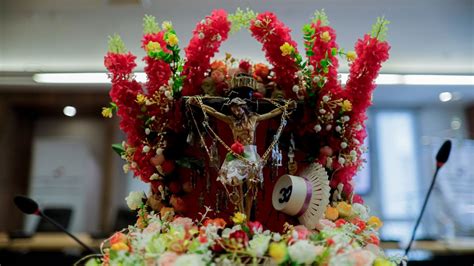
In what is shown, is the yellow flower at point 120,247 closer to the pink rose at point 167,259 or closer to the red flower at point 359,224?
the pink rose at point 167,259

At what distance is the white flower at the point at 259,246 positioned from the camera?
4.19 ft

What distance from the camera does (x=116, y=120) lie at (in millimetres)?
5039

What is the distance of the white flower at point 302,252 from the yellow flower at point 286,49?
933mm

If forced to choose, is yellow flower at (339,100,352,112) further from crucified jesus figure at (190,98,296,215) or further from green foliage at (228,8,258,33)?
green foliage at (228,8,258,33)

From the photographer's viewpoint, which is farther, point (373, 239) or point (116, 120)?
point (116, 120)

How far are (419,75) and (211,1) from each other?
8.17ft

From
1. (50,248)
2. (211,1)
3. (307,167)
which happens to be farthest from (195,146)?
(50,248)

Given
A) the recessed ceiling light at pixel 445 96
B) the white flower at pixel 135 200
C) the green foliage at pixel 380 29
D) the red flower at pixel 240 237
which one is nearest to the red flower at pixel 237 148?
the red flower at pixel 240 237

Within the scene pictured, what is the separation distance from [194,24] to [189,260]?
269 cm

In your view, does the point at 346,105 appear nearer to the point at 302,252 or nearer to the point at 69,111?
the point at 302,252

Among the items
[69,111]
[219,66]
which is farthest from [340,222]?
[69,111]

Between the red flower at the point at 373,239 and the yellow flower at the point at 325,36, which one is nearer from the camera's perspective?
the red flower at the point at 373,239

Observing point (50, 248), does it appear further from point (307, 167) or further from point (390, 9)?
point (390, 9)

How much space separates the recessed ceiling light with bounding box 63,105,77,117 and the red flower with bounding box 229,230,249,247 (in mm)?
4281
